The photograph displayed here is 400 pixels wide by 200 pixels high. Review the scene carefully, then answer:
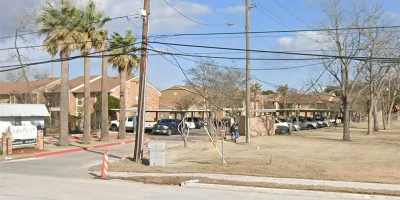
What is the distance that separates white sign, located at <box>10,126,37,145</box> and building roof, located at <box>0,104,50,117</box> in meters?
8.62

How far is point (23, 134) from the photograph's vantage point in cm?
2538

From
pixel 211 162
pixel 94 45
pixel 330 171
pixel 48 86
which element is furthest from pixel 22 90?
pixel 330 171

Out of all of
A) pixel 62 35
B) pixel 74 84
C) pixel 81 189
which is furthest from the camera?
pixel 74 84

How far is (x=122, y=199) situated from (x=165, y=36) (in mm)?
12519

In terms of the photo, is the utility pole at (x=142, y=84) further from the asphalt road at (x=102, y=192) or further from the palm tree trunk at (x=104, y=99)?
the palm tree trunk at (x=104, y=99)

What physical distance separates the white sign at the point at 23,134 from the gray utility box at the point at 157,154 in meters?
10.5

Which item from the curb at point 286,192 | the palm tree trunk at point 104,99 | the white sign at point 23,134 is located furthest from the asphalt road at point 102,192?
the palm tree trunk at point 104,99

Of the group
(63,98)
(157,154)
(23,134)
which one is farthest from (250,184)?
(63,98)

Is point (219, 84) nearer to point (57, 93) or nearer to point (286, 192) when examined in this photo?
point (57, 93)

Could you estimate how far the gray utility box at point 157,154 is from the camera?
18359mm

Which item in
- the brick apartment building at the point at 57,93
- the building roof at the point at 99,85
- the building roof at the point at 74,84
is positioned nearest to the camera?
the brick apartment building at the point at 57,93

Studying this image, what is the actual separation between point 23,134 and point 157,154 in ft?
35.4

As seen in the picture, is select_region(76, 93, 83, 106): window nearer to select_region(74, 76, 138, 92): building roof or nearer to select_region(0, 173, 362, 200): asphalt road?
select_region(74, 76, 138, 92): building roof

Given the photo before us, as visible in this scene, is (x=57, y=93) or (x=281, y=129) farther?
(x=57, y=93)
